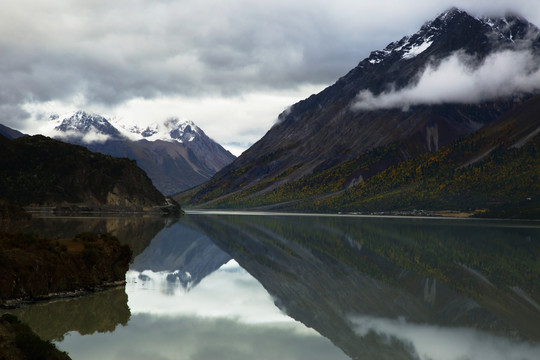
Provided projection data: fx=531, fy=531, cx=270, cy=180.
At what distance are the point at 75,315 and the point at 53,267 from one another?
255 inches

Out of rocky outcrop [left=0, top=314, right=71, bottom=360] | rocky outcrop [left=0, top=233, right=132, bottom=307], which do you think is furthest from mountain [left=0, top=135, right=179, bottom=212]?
rocky outcrop [left=0, top=314, right=71, bottom=360]

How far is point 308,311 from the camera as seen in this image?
33.5 meters

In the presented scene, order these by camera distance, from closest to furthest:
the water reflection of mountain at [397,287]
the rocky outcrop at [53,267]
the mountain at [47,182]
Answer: the water reflection of mountain at [397,287]
the rocky outcrop at [53,267]
the mountain at [47,182]

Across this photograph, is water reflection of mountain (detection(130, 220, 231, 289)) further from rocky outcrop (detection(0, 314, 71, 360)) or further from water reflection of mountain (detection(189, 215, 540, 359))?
rocky outcrop (detection(0, 314, 71, 360))

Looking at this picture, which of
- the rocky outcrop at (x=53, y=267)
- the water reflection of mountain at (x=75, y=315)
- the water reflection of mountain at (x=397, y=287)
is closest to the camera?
the water reflection of mountain at (x=75, y=315)

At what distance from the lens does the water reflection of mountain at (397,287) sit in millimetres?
28547

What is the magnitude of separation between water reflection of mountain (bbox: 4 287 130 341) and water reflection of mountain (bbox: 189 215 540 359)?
10598 mm

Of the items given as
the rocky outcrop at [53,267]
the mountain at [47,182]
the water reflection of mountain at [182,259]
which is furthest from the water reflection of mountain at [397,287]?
the mountain at [47,182]

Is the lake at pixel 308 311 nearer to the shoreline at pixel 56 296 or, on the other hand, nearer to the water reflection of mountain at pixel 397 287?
the water reflection of mountain at pixel 397 287

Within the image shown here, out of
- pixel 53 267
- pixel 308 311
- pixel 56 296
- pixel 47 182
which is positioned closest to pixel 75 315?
pixel 56 296

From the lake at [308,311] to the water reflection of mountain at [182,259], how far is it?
32 cm

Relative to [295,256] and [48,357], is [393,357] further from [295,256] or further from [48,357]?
[295,256]

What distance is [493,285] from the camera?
42.7 metres

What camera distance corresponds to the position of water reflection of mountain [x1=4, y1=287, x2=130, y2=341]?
26.8 meters
